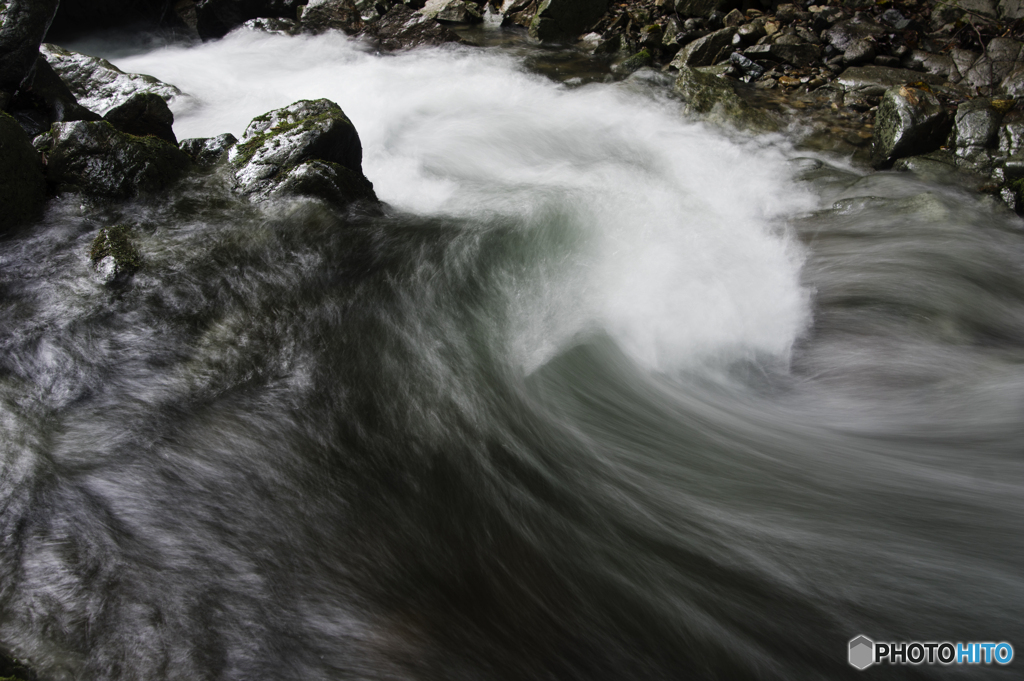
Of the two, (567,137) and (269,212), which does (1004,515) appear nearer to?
(269,212)

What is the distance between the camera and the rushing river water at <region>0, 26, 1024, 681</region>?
2621mm

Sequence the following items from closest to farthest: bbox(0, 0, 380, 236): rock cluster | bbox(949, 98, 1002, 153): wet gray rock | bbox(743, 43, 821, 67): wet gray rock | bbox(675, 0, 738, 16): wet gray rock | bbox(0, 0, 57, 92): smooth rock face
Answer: bbox(0, 0, 380, 236): rock cluster, bbox(0, 0, 57, 92): smooth rock face, bbox(949, 98, 1002, 153): wet gray rock, bbox(743, 43, 821, 67): wet gray rock, bbox(675, 0, 738, 16): wet gray rock

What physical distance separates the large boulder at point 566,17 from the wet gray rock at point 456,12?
1.83 metres

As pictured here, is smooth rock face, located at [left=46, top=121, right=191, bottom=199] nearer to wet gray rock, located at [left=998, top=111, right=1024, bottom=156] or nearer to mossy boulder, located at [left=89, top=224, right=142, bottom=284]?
mossy boulder, located at [left=89, top=224, right=142, bottom=284]

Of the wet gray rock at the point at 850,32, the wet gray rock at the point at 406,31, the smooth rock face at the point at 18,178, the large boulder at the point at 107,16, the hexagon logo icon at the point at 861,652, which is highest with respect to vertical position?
the wet gray rock at the point at 850,32

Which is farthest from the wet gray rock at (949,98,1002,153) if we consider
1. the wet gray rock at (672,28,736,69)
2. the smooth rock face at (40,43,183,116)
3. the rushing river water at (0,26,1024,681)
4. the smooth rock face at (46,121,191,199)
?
the smooth rock face at (40,43,183,116)

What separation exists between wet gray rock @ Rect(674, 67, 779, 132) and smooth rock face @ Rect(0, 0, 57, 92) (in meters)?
7.25

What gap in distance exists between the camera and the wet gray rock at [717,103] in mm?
7703

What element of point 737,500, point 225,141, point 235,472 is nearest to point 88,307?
point 235,472

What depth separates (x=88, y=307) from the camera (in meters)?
3.99

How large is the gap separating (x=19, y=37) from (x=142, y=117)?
45.0 inches

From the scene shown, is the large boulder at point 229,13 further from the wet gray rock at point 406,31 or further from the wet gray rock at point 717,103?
the wet gray rock at point 717,103

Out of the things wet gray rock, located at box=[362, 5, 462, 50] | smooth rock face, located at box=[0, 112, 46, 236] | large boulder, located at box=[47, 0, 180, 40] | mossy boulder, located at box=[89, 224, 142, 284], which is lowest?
mossy boulder, located at box=[89, 224, 142, 284]

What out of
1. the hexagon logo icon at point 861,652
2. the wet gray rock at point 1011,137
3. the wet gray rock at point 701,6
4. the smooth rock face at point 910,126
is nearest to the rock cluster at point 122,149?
the hexagon logo icon at point 861,652
